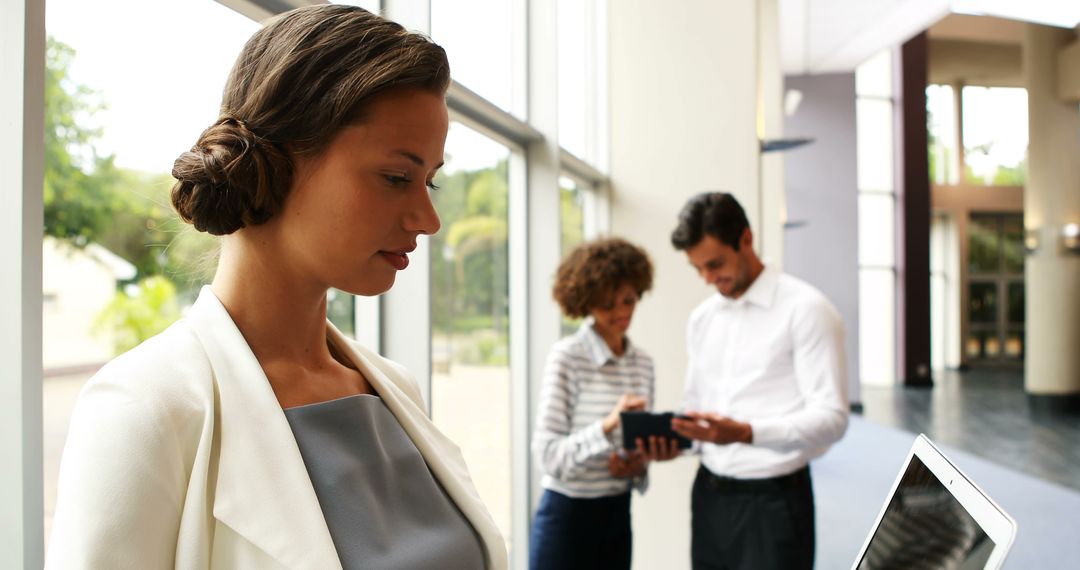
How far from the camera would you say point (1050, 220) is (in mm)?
9961

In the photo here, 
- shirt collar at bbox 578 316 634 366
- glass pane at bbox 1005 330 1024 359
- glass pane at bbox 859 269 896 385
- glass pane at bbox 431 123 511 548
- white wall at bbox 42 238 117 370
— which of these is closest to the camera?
white wall at bbox 42 238 117 370

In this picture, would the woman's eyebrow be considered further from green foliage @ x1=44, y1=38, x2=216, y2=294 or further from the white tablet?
the white tablet

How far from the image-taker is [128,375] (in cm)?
76

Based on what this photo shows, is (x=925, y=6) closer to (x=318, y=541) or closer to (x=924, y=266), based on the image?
(x=924, y=266)

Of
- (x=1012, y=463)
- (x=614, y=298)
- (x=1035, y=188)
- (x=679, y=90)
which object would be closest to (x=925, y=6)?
(x=1035, y=188)

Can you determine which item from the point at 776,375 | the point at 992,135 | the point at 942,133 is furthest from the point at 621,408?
the point at 942,133

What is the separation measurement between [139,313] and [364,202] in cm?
59

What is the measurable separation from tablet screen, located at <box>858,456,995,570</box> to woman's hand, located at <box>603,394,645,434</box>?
49.3 inches

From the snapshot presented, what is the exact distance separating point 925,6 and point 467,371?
8638mm

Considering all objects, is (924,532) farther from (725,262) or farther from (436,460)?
(725,262)

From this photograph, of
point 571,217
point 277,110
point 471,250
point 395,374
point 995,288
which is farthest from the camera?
point 995,288

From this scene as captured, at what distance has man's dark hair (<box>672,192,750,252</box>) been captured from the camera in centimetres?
271

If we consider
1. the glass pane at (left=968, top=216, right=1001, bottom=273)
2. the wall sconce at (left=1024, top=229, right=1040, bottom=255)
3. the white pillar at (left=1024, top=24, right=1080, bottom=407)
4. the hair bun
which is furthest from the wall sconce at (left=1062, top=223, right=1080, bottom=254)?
the hair bun

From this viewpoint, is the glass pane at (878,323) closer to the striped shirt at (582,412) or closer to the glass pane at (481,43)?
the glass pane at (481,43)
